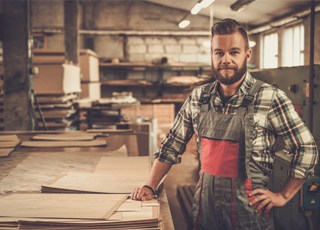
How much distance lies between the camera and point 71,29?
8.01 meters

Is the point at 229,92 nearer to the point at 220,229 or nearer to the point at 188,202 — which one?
the point at 220,229

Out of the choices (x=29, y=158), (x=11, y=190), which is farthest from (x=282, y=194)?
(x=29, y=158)

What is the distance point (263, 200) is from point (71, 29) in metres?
6.88

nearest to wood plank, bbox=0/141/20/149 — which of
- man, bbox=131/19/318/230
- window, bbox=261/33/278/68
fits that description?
man, bbox=131/19/318/230

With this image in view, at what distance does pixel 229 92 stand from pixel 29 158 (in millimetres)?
1286

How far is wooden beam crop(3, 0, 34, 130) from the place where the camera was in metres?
4.39

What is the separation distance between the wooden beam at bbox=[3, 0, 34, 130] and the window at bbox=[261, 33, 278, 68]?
7.58 m

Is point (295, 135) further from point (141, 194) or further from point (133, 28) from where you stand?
point (133, 28)

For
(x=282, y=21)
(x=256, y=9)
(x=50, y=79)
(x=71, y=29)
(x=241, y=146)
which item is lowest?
(x=241, y=146)

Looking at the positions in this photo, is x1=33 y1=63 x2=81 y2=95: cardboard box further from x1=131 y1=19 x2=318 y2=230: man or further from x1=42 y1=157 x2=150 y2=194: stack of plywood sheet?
x1=131 y1=19 x2=318 y2=230: man

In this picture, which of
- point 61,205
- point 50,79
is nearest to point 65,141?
point 61,205

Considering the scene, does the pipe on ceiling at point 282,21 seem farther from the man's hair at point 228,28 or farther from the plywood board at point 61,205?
the plywood board at point 61,205

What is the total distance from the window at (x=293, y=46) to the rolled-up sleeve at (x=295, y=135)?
7899 mm

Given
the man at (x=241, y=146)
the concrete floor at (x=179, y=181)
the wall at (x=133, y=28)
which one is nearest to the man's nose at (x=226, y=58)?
the man at (x=241, y=146)
